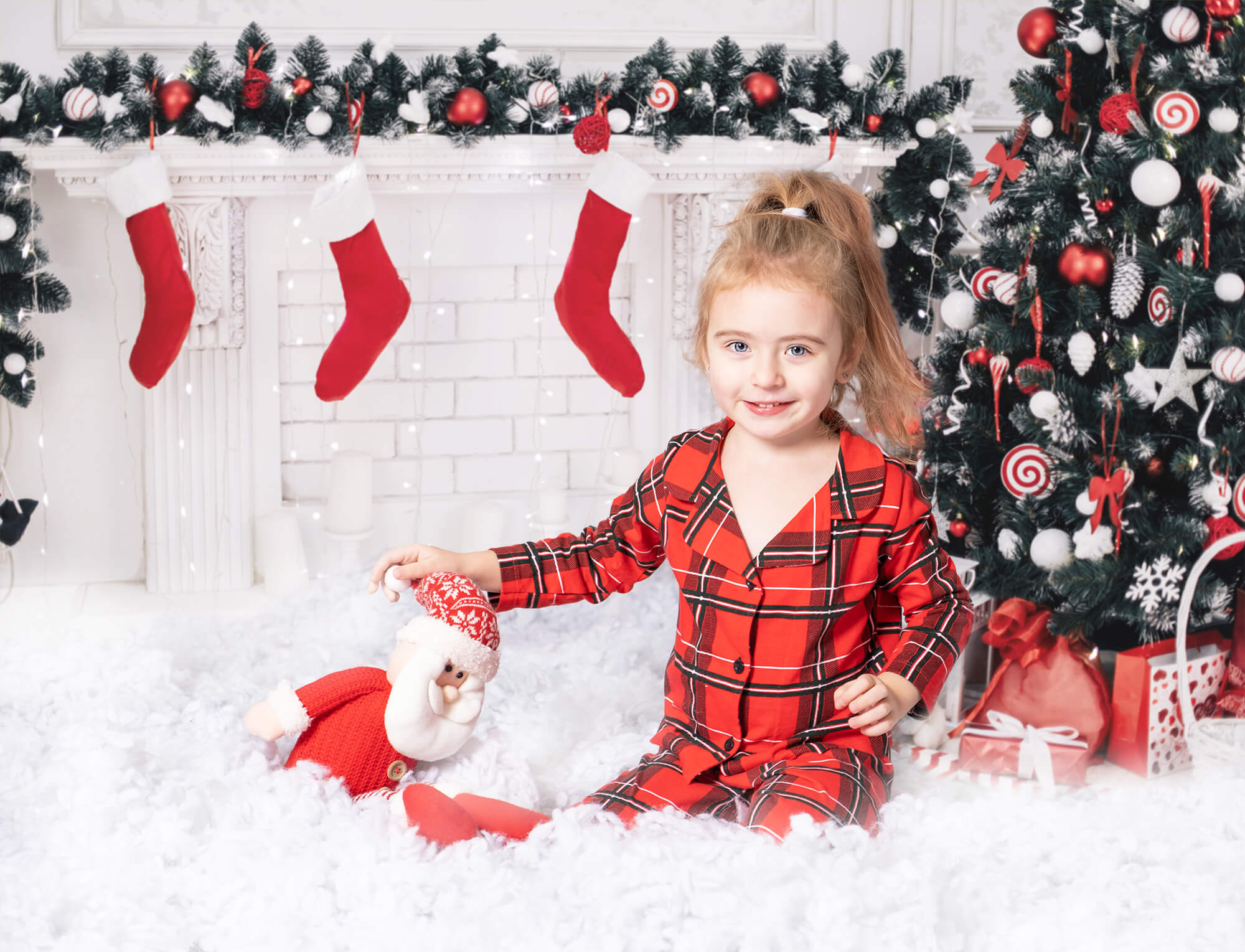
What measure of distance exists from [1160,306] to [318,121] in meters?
1.49

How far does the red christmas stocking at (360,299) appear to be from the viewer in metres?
2.23

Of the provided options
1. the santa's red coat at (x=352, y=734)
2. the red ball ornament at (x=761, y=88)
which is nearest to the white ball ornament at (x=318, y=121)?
the red ball ornament at (x=761, y=88)

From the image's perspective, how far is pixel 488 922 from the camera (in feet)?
4.13

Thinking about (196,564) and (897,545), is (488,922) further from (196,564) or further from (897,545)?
(196,564)

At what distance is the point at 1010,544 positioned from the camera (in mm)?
2010

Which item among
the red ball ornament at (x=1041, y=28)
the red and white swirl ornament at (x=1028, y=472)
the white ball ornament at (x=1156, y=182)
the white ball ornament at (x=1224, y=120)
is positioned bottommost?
the red and white swirl ornament at (x=1028, y=472)

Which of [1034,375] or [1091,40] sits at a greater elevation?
[1091,40]

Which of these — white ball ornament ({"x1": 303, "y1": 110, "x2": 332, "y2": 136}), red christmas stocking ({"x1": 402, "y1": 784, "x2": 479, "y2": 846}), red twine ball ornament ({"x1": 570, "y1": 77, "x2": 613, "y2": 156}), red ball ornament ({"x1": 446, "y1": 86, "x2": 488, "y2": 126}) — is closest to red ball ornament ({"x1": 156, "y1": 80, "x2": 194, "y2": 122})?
white ball ornament ({"x1": 303, "y1": 110, "x2": 332, "y2": 136})

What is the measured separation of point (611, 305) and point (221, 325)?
85 centimetres

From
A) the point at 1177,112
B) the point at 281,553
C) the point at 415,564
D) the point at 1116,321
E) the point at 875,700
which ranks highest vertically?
the point at 1177,112

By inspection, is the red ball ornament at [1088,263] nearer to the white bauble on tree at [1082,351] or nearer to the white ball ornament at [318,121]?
the white bauble on tree at [1082,351]

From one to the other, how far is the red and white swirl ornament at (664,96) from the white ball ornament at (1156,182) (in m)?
0.86

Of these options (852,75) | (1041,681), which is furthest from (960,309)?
(1041,681)

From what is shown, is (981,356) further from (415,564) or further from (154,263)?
(154,263)
